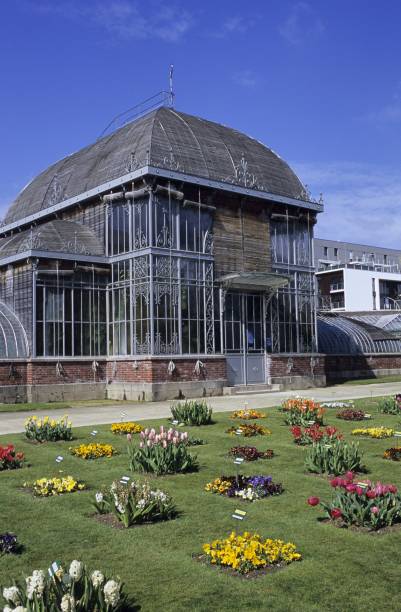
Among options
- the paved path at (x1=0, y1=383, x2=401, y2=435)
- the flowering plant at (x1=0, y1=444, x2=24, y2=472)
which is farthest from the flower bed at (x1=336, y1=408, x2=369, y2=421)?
the flowering plant at (x1=0, y1=444, x2=24, y2=472)

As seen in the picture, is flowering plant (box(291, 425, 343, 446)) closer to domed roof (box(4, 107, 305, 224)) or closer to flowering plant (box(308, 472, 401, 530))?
flowering plant (box(308, 472, 401, 530))

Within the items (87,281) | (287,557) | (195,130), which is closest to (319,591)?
(287,557)

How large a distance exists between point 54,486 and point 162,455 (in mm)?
2016

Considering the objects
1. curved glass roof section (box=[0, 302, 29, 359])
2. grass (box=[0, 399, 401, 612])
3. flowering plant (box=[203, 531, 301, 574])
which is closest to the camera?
grass (box=[0, 399, 401, 612])

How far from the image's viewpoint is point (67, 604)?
513 centimetres

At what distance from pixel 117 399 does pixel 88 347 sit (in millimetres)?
2748

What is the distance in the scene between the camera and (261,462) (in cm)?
1264

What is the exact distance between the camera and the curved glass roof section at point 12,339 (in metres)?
26.8

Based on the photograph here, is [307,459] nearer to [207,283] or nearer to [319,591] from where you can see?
[319,591]

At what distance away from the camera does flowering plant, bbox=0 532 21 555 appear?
25.0 feet

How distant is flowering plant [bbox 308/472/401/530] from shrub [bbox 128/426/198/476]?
3776mm

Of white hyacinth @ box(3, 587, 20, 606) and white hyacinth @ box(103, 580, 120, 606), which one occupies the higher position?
white hyacinth @ box(3, 587, 20, 606)

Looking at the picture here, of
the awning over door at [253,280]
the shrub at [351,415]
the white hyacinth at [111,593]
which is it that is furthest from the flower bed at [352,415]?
the white hyacinth at [111,593]

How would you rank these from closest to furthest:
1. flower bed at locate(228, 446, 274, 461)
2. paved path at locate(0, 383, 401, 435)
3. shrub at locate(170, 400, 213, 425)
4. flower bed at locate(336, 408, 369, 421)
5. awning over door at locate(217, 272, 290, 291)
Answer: flower bed at locate(228, 446, 274, 461) → shrub at locate(170, 400, 213, 425) → flower bed at locate(336, 408, 369, 421) → paved path at locate(0, 383, 401, 435) → awning over door at locate(217, 272, 290, 291)
